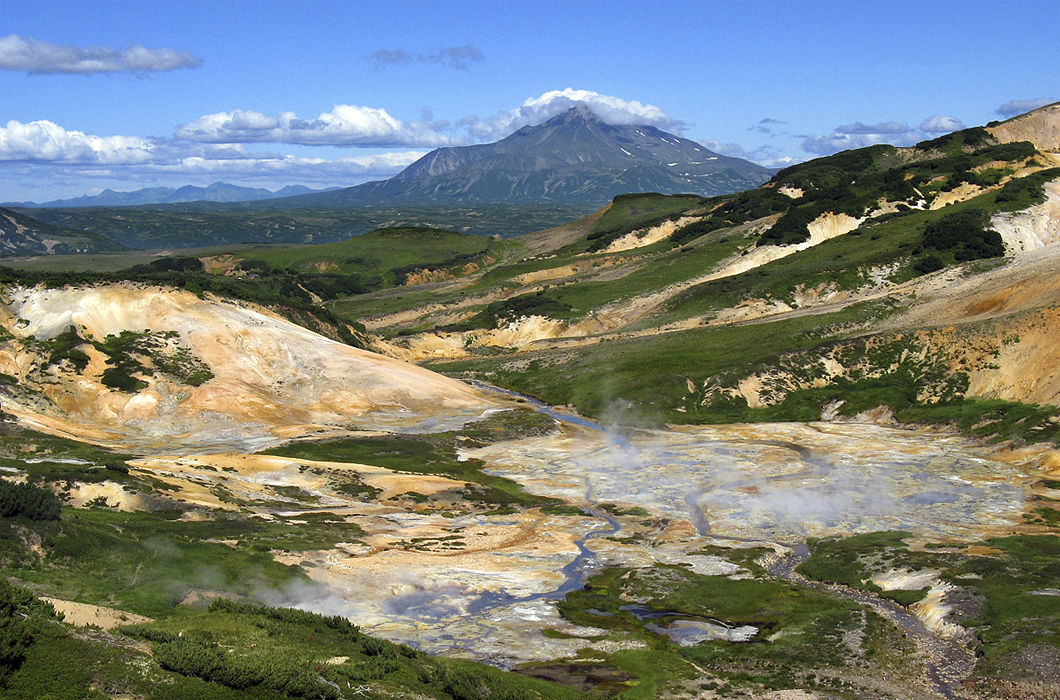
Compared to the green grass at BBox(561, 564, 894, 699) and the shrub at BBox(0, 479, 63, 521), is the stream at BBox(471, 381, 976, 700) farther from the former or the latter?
the shrub at BBox(0, 479, 63, 521)

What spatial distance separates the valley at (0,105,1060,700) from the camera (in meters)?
37.5

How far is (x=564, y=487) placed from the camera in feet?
250

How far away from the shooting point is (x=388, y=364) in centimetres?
11088

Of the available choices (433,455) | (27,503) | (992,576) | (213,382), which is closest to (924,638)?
(992,576)

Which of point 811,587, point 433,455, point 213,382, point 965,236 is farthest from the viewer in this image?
point 965,236

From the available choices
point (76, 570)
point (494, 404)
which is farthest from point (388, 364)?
point (76, 570)

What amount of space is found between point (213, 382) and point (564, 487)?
41208mm

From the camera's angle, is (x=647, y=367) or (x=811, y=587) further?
(x=647, y=367)

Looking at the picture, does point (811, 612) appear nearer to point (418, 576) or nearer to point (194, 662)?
point (418, 576)

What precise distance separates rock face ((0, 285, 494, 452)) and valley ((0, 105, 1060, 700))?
1.41 feet

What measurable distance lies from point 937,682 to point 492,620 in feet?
65.4

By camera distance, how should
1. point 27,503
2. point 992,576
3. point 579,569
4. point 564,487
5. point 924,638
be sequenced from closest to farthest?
1. point 27,503
2. point 924,638
3. point 992,576
4. point 579,569
5. point 564,487

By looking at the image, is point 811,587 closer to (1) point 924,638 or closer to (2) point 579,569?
(1) point 924,638

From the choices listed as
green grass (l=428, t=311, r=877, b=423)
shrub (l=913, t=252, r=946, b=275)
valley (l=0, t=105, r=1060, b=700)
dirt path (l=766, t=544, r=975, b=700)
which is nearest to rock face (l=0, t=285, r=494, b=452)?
valley (l=0, t=105, r=1060, b=700)
